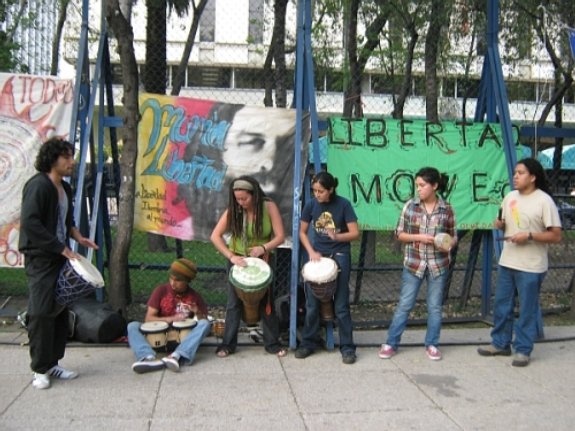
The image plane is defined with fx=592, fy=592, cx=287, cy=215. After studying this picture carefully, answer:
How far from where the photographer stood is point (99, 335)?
5.16m

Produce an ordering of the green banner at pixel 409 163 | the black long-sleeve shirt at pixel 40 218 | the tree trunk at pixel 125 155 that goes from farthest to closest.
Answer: the green banner at pixel 409 163
the tree trunk at pixel 125 155
the black long-sleeve shirt at pixel 40 218

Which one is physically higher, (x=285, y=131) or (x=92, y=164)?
(x=285, y=131)

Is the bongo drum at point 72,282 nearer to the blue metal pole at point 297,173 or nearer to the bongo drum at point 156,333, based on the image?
the bongo drum at point 156,333

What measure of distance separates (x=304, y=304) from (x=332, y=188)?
1144 millimetres

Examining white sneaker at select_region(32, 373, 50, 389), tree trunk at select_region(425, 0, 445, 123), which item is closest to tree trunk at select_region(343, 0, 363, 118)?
tree trunk at select_region(425, 0, 445, 123)

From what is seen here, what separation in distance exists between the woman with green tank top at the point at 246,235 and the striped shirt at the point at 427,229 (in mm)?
1117

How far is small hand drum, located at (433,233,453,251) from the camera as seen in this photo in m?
4.88

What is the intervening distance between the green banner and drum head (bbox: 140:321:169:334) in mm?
2134

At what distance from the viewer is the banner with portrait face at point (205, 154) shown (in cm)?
571

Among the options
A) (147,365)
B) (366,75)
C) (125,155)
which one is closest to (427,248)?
(147,365)

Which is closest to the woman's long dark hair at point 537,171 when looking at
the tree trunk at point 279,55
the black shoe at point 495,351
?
the black shoe at point 495,351

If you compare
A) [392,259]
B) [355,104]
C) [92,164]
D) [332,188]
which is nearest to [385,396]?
[332,188]

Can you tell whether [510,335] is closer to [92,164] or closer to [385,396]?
[385,396]

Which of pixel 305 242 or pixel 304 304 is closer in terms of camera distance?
pixel 305 242
